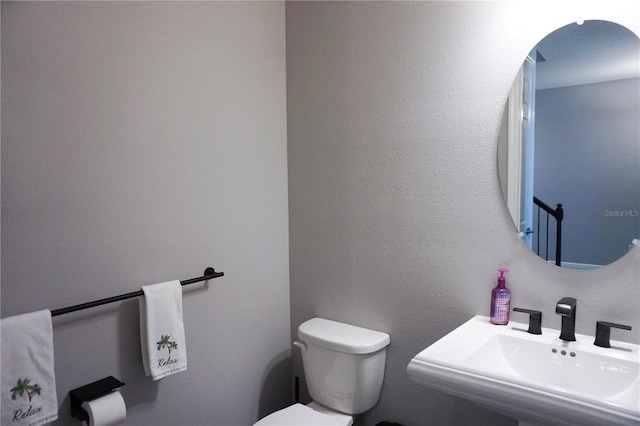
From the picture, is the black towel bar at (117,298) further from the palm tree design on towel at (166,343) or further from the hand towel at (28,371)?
the palm tree design on towel at (166,343)

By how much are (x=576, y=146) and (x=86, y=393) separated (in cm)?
178

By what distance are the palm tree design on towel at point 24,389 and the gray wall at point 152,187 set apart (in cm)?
13

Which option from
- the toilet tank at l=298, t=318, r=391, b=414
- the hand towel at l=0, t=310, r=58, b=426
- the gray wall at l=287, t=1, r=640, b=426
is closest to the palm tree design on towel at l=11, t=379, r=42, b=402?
the hand towel at l=0, t=310, r=58, b=426

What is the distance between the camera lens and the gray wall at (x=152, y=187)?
122 centimetres

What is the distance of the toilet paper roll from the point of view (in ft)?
4.06

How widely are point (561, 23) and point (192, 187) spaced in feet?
4.74

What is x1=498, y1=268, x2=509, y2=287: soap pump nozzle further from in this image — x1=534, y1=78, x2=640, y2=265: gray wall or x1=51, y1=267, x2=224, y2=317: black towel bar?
x1=51, y1=267, x2=224, y2=317: black towel bar

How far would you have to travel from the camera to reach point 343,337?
1.75 metres

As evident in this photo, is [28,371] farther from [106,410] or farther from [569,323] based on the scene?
[569,323]

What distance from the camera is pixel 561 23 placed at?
4.45ft

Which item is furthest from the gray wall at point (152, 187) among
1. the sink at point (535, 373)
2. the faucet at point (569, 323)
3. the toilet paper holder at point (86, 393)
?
the faucet at point (569, 323)

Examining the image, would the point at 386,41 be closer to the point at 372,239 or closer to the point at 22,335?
the point at 372,239

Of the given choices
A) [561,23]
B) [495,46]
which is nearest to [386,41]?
[495,46]

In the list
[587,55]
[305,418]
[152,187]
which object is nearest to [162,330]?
[152,187]
